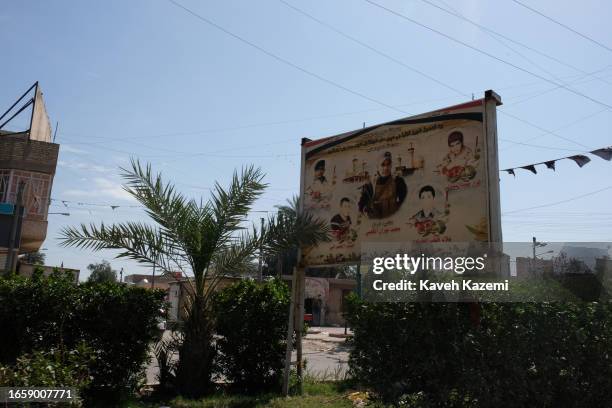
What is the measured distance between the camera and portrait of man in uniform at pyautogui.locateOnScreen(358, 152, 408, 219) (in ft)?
23.2

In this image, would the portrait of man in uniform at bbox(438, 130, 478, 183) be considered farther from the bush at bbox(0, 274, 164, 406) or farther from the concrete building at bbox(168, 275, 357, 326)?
the concrete building at bbox(168, 275, 357, 326)

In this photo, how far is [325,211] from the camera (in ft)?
27.1

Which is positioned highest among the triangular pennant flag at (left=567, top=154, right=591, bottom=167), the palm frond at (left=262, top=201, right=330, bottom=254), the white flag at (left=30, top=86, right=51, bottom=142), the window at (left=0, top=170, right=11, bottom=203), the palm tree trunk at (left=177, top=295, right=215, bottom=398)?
the white flag at (left=30, top=86, right=51, bottom=142)

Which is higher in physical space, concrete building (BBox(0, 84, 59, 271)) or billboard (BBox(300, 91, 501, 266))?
concrete building (BBox(0, 84, 59, 271))

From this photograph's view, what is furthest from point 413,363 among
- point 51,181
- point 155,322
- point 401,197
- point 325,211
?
point 51,181

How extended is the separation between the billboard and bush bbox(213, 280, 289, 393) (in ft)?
3.79

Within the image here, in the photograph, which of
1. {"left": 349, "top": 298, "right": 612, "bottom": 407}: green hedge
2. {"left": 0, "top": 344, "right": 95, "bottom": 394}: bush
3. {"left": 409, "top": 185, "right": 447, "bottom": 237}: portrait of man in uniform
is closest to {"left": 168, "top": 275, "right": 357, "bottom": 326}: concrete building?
{"left": 409, "top": 185, "right": 447, "bottom": 237}: portrait of man in uniform

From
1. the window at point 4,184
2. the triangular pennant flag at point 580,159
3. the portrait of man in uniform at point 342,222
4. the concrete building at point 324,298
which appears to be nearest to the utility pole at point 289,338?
the portrait of man in uniform at point 342,222

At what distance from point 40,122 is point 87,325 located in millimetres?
20282

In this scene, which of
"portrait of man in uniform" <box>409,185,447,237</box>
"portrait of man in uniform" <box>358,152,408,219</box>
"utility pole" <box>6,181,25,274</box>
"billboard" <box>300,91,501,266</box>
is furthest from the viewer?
"utility pole" <box>6,181,25,274</box>

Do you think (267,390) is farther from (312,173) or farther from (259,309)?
(312,173)

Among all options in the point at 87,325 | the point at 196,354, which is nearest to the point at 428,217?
the point at 196,354

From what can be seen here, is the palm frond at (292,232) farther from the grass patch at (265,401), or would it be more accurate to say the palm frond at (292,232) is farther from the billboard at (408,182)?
the grass patch at (265,401)

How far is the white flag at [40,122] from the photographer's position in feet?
73.9
